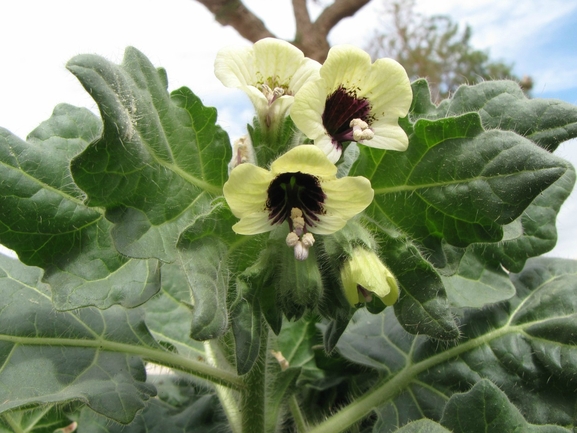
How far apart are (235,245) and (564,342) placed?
39.4 inches

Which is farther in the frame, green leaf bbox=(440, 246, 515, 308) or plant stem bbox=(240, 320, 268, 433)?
green leaf bbox=(440, 246, 515, 308)

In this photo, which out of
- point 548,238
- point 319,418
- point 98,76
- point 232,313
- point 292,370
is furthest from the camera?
point 319,418

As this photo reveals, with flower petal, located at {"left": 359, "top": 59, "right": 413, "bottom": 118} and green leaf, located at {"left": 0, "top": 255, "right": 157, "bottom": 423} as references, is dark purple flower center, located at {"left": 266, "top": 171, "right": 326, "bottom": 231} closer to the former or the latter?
flower petal, located at {"left": 359, "top": 59, "right": 413, "bottom": 118}

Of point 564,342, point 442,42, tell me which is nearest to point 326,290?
point 564,342

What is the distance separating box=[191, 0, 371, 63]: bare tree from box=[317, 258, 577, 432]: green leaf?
18.6 ft

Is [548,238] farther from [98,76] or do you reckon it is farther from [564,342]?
[98,76]

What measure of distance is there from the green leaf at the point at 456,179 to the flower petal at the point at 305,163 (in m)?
0.27

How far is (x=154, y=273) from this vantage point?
1289 mm

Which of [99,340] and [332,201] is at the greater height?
[332,201]

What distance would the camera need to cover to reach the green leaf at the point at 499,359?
1509mm

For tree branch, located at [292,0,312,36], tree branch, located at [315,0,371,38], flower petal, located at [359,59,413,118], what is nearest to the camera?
flower petal, located at [359,59,413,118]

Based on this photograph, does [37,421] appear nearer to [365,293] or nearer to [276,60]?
[365,293]

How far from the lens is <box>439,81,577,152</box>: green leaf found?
4.13 ft

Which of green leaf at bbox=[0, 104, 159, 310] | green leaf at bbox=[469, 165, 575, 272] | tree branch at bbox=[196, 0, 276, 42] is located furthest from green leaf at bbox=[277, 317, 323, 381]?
tree branch at bbox=[196, 0, 276, 42]
